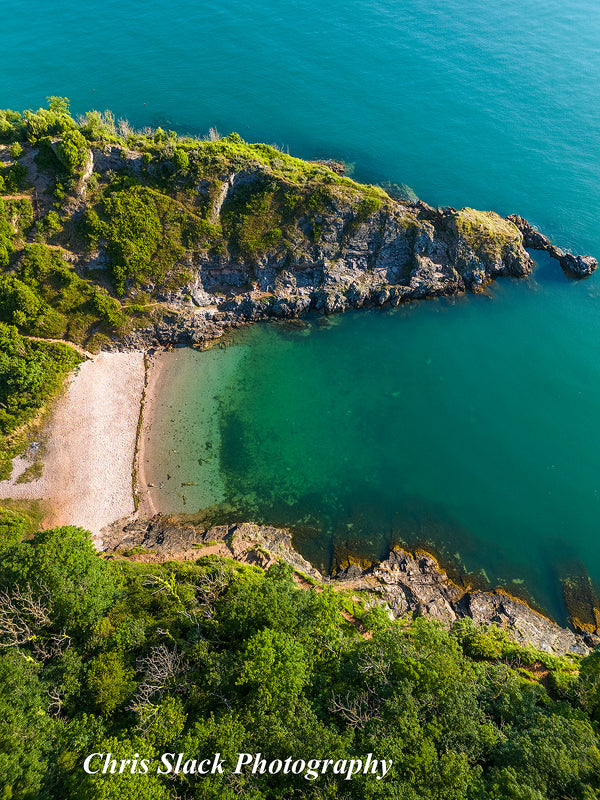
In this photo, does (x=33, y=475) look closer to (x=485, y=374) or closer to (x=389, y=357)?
(x=389, y=357)

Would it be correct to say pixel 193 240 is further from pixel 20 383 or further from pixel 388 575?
pixel 388 575

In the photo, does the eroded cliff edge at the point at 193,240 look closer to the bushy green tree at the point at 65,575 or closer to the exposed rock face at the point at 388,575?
the exposed rock face at the point at 388,575

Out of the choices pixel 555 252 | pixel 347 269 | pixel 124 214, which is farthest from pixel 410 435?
pixel 124 214

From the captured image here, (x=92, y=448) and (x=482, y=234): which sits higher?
(x=482, y=234)

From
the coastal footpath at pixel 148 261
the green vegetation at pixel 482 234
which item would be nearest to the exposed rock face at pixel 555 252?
the coastal footpath at pixel 148 261

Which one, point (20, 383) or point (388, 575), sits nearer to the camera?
point (388, 575)

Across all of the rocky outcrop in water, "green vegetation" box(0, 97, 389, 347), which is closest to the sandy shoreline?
"green vegetation" box(0, 97, 389, 347)
